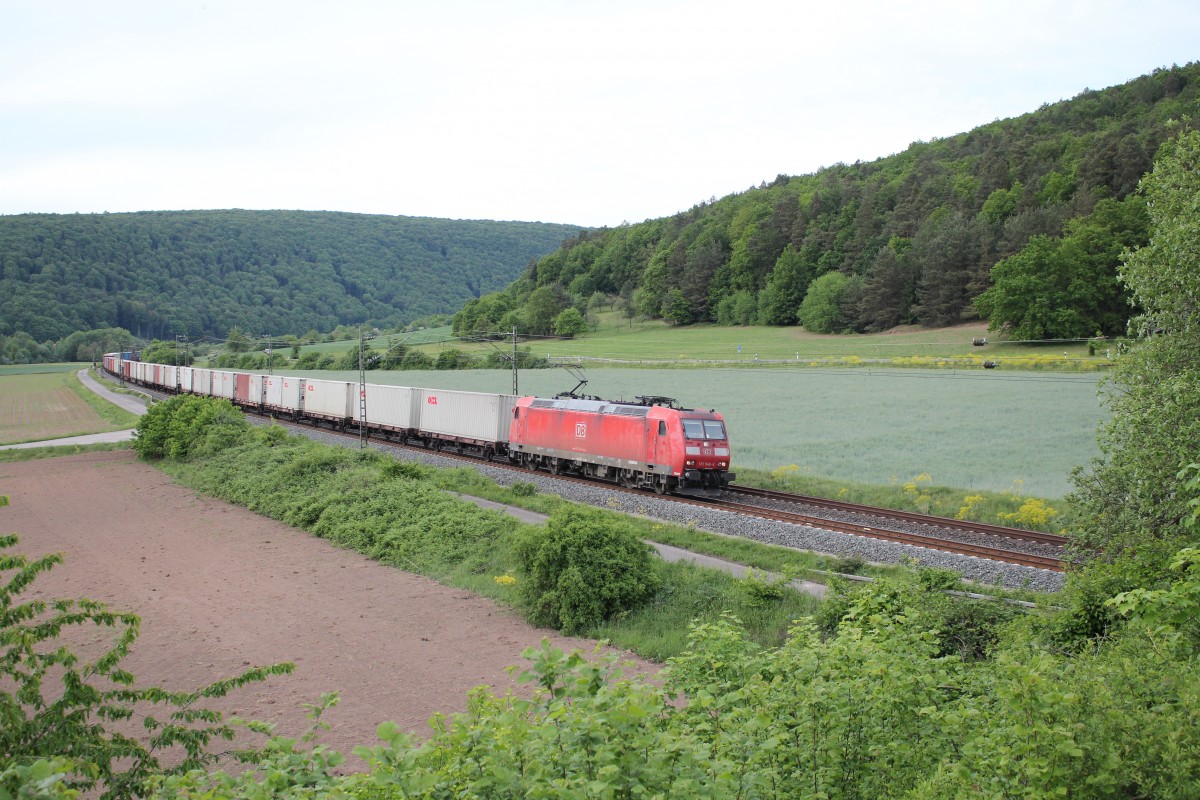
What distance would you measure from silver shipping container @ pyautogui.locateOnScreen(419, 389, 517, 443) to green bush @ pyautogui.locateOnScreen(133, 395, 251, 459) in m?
8.30

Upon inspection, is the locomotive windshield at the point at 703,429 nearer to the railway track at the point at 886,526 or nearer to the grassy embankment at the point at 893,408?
the railway track at the point at 886,526

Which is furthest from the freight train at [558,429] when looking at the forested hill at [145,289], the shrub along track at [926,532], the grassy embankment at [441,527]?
the forested hill at [145,289]

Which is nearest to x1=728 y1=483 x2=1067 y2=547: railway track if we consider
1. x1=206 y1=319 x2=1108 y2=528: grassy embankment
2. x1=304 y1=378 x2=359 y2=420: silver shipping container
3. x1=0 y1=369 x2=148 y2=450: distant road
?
x1=206 y1=319 x2=1108 y2=528: grassy embankment

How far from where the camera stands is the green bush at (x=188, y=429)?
37938 mm

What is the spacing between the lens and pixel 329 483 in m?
27.9

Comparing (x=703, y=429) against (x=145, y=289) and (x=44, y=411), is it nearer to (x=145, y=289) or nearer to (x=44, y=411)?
(x=44, y=411)

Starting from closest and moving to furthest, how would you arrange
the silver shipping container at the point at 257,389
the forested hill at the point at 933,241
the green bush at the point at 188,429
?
1. the green bush at the point at 188,429
2. the silver shipping container at the point at 257,389
3. the forested hill at the point at 933,241

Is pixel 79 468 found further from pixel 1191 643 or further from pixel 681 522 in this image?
pixel 1191 643

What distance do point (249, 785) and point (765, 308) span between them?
103m

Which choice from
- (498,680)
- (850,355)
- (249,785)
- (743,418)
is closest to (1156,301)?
(498,680)

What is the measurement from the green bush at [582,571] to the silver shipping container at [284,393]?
39.9 m

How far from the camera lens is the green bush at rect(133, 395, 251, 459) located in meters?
37.9

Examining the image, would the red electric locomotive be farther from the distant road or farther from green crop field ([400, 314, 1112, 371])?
the distant road

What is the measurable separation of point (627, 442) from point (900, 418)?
19.2 m
